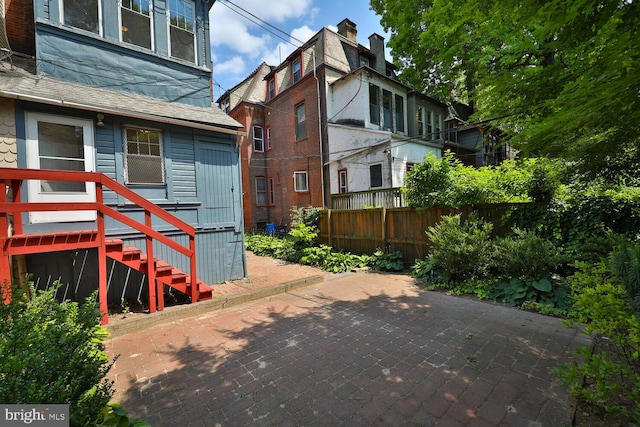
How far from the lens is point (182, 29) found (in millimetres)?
6895

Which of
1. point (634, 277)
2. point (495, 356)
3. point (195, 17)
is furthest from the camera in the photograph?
point (195, 17)

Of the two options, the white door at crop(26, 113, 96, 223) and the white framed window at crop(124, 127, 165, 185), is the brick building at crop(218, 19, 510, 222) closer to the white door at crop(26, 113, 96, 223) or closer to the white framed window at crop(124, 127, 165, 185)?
the white framed window at crop(124, 127, 165, 185)

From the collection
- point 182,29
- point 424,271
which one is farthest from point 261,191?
point 424,271

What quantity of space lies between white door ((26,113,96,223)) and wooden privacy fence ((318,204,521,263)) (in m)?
7.16

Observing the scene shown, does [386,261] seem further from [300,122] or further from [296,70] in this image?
[296,70]

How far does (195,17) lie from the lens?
6.99 meters

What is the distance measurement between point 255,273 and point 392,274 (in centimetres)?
393

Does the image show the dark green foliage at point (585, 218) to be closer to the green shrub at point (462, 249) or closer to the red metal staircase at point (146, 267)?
the green shrub at point (462, 249)

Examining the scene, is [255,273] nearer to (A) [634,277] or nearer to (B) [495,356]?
(B) [495,356]

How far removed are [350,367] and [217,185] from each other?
5351mm

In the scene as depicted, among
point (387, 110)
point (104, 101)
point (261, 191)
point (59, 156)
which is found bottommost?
point (59, 156)

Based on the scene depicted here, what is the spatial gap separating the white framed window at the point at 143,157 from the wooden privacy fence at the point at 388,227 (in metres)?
6.05

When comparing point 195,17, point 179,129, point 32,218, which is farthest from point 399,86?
point 32,218

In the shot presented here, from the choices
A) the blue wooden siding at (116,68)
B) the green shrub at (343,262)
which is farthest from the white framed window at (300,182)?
the blue wooden siding at (116,68)
